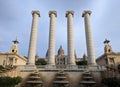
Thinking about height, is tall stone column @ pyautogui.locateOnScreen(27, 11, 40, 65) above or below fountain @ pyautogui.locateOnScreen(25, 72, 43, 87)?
above

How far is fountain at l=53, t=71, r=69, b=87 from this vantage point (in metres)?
38.4

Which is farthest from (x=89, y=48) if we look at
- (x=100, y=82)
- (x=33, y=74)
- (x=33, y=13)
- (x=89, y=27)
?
(x=33, y=13)

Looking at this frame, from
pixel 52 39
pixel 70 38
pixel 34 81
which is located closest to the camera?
pixel 34 81

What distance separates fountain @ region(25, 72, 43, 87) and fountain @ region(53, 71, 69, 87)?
4.24 meters

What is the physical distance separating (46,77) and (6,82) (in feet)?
40.3

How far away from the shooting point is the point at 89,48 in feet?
163

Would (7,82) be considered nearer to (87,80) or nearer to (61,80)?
(61,80)

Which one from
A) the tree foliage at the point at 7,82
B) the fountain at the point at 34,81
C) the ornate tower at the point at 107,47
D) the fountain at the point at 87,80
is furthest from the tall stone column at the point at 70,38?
the ornate tower at the point at 107,47

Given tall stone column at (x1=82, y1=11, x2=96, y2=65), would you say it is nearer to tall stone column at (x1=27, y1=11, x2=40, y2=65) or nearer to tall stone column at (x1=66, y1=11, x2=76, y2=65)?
tall stone column at (x1=66, y1=11, x2=76, y2=65)

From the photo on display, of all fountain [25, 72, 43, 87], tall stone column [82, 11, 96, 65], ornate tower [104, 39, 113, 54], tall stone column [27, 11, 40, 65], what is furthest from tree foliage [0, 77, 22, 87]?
ornate tower [104, 39, 113, 54]

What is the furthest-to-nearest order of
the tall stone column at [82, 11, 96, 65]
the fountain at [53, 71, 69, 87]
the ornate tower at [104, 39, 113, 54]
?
the ornate tower at [104, 39, 113, 54] < the tall stone column at [82, 11, 96, 65] < the fountain at [53, 71, 69, 87]

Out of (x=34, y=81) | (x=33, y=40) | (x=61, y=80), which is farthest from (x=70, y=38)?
(x=34, y=81)

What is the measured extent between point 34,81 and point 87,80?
14920 millimetres

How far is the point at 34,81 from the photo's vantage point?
1507 inches
